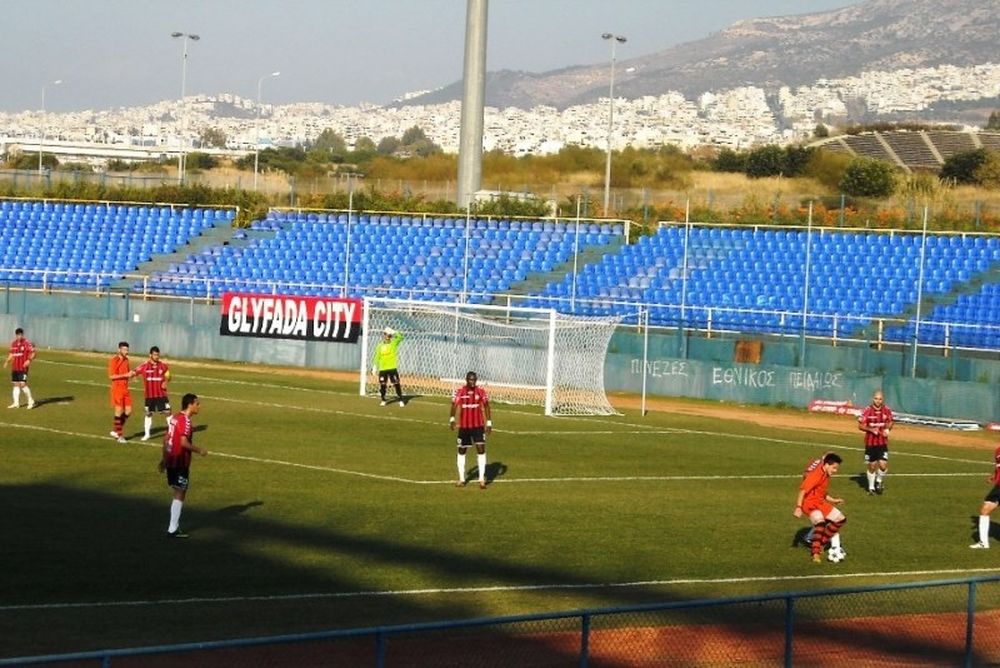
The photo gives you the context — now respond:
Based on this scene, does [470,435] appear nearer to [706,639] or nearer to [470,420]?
[470,420]

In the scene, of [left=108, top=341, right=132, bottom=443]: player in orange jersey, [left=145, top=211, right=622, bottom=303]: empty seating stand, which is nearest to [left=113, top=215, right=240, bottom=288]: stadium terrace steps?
[left=145, top=211, right=622, bottom=303]: empty seating stand

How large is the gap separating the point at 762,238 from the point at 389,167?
2267 inches

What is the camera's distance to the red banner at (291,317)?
50688 millimetres

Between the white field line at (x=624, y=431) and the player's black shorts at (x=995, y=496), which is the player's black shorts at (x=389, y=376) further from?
the player's black shorts at (x=995, y=496)

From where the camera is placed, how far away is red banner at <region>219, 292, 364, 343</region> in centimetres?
5069

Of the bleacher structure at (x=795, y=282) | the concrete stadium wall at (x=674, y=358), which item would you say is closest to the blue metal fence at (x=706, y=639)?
the concrete stadium wall at (x=674, y=358)

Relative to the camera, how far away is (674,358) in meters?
47.8

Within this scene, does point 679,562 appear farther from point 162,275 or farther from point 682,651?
point 162,275

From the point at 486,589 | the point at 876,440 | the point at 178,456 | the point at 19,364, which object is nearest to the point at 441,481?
the point at 178,456

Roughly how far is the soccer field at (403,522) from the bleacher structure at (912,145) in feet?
263

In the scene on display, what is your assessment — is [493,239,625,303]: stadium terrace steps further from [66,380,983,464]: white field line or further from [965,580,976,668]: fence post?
[965,580,976,668]: fence post

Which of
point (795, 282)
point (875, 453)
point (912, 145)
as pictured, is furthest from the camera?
point (912, 145)

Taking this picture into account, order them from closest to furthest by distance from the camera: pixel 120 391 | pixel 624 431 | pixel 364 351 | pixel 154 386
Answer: pixel 154 386
pixel 120 391
pixel 624 431
pixel 364 351

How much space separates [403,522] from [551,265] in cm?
3672
